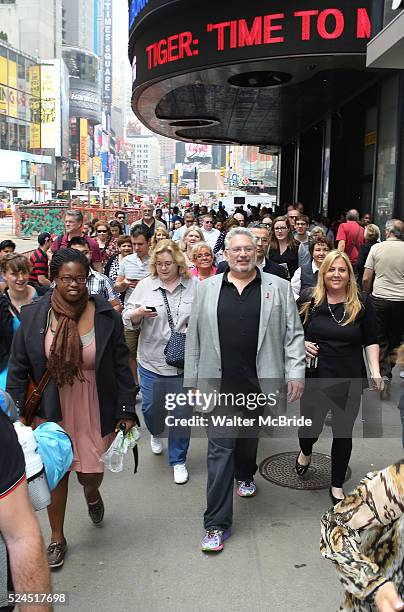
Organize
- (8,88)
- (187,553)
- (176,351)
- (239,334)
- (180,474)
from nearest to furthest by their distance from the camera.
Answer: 1. (187,553)
2. (239,334)
3. (176,351)
4. (180,474)
5. (8,88)

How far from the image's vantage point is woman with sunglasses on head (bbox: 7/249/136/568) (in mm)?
3590

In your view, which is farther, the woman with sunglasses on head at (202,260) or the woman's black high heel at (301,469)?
the woman with sunglasses on head at (202,260)

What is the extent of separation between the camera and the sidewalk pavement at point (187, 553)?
335cm

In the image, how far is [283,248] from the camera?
834 cm

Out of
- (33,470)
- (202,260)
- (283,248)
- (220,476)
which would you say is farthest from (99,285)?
(33,470)

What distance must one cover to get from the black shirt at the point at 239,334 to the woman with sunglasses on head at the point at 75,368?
66 centimetres

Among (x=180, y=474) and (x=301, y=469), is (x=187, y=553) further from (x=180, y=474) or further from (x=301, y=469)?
(x=301, y=469)

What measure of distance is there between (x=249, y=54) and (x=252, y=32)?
399 millimetres

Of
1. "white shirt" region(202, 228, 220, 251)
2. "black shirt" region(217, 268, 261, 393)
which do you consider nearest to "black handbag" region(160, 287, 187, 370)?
"black shirt" region(217, 268, 261, 393)

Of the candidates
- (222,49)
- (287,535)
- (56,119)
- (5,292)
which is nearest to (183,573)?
(287,535)

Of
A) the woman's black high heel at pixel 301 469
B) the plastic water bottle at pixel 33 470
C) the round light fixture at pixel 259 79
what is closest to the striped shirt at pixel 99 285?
the woman's black high heel at pixel 301 469

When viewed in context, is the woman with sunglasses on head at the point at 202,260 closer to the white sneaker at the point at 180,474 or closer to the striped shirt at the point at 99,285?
the striped shirt at the point at 99,285

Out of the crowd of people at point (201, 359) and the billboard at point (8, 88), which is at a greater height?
the billboard at point (8, 88)

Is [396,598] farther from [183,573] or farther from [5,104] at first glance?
[5,104]
